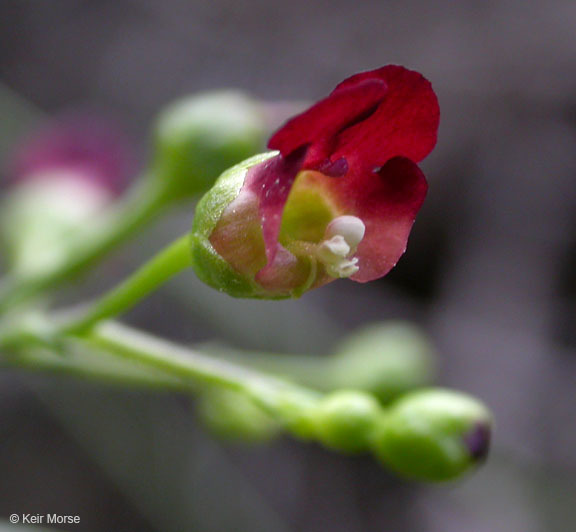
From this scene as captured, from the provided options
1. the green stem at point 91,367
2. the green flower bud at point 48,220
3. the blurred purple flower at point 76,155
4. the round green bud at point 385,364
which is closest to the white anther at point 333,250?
the green stem at point 91,367

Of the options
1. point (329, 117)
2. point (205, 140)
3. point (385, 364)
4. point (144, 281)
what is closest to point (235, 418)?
point (385, 364)

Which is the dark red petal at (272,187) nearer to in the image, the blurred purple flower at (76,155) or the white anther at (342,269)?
the white anther at (342,269)

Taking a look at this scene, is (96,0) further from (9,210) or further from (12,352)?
(12,352)

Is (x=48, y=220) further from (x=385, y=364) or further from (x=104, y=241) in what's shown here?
(x=385, y=364)

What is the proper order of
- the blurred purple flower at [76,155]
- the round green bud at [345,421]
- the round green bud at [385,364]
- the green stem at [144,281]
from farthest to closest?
the blurred purple flower at [76,155] < the round green bud at [385,364] < the round green bud at [345,421] < the green stem at [144,281]

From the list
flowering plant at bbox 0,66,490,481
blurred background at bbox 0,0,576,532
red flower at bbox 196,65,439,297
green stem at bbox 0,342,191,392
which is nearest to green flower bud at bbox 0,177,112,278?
flowering plant at bbox 0,66,490,481
